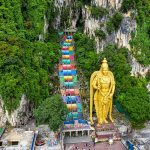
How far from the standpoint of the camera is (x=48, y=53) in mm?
32312

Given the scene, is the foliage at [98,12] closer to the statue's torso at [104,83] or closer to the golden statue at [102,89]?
the golden statue at [102,89]

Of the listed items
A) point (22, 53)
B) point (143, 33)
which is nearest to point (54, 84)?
point (22, 53)

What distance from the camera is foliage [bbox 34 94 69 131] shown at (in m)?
22.7

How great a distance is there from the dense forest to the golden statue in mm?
Result: 2129

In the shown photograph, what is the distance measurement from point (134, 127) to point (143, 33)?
1110 centimetres

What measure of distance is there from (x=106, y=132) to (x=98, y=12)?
46.2 feet

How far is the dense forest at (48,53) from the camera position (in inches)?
992

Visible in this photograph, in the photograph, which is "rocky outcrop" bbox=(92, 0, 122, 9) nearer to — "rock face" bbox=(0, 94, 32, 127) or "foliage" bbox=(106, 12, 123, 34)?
"foliage" bbox=(106, 12, 123, 34)

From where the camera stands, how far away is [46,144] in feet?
73.8

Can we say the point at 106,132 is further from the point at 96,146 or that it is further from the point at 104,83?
the point at 104,83

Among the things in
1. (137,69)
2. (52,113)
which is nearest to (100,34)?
(137,69)

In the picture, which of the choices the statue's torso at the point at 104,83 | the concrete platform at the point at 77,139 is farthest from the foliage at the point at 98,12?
the concrete platform at the point at 77,139

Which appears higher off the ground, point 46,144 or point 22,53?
point 22,53

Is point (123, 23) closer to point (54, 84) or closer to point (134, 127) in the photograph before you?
point (54, 84)
